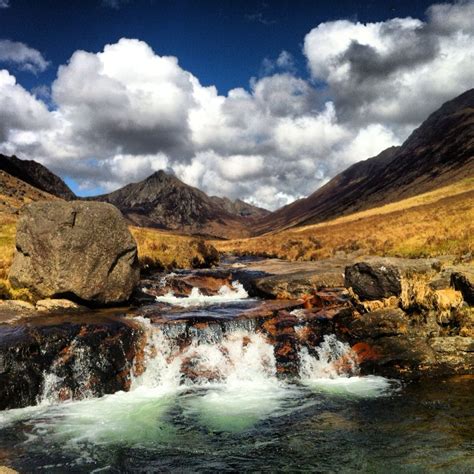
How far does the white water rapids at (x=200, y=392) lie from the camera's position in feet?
47.4

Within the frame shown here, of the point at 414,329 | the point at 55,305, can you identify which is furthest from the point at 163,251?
the point at 414,329

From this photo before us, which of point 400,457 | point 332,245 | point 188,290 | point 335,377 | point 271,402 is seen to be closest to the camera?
point 400,457

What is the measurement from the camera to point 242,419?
49.3 ft

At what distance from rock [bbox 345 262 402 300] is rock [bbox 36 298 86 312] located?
16006 mm

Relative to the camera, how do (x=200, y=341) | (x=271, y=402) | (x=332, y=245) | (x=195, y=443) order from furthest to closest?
1. (x=332, y=245)
2. (x=200, y=341)
3. (x=271, y=402)
4. (x=195, y=443)

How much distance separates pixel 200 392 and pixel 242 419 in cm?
347

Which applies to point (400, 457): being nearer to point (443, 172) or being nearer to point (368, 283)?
point (368, 283)

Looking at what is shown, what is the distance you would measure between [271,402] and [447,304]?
9689 millimetres

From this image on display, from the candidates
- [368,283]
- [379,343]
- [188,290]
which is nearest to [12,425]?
[379,343]

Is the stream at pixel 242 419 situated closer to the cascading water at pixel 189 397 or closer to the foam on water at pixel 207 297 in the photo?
the cascading water at pixel 189 397

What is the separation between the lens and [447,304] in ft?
65.7

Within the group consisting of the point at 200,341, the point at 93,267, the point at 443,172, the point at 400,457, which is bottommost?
the point at 400,457

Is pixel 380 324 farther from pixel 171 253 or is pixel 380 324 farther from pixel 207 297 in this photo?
pixel 171 253

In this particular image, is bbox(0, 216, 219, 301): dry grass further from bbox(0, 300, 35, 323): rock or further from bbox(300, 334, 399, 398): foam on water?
bbox(300, 334, 399, 398): foam on water
